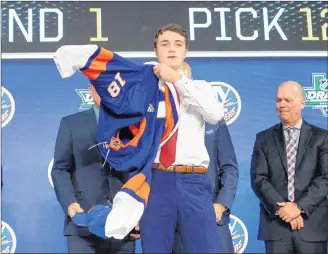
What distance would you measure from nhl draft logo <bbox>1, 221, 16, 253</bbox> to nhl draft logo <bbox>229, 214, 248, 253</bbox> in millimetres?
1480

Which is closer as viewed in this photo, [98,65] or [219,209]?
[98,65]

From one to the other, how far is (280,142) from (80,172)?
3.98 ft

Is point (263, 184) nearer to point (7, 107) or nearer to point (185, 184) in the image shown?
point (185, 184)

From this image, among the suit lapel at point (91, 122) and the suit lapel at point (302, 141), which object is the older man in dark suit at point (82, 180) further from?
the suit lapel at point (302, 141)

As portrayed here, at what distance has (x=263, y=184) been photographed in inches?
136

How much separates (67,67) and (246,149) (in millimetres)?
1951

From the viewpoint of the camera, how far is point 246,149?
4168mm

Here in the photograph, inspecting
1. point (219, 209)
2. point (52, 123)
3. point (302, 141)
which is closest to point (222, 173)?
point (219, 209)

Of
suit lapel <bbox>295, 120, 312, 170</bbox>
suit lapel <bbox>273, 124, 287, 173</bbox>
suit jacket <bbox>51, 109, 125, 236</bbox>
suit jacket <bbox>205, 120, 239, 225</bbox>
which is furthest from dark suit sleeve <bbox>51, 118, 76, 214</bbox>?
suit lapel <bbox>295, 120, 312, 170</bbox>

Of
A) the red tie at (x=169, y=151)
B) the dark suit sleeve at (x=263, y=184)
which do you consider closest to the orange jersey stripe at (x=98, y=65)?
the red tie at (x=169, y=151)

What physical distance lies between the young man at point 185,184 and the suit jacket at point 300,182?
33.8 inches

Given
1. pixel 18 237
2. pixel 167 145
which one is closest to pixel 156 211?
pixel 167 145

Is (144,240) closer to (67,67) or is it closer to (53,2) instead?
(67,67)

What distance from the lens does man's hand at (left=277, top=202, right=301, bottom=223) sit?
3.36 meters
